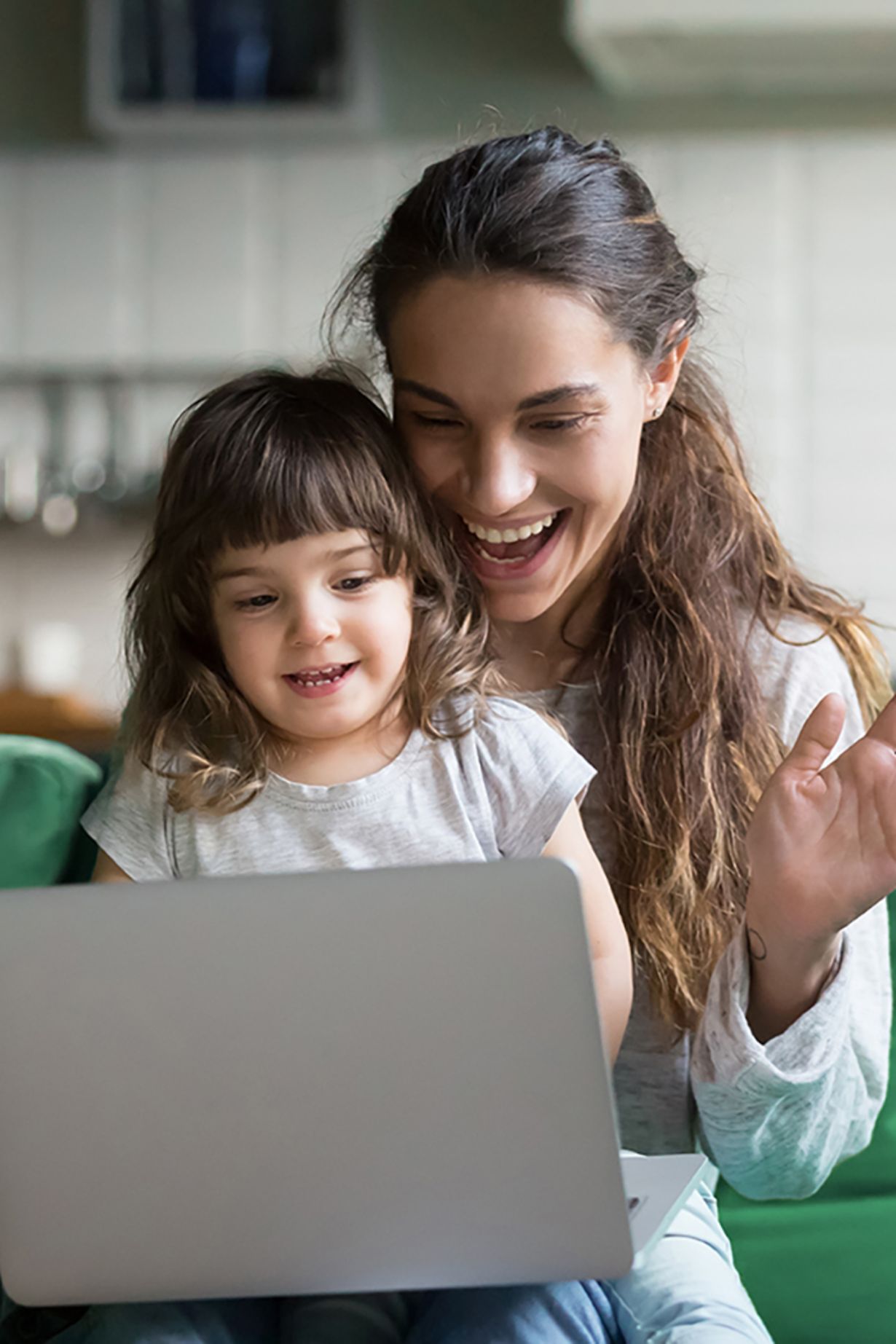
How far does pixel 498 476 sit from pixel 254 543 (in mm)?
206

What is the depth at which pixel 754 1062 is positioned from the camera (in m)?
1.14

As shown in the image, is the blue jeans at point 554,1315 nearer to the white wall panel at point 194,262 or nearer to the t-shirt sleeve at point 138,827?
the t-shirt sleeve at point 138,827

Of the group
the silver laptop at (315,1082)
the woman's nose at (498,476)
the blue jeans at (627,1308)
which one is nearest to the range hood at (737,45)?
the woman's nose at (498,476)

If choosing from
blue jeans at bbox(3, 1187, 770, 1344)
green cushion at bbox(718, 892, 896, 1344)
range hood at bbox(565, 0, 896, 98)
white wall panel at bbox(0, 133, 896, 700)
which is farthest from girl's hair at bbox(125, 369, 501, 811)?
white wall panel at bbox(0, 133, 896, 700)

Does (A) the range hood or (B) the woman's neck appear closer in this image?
(B) the woman's neck

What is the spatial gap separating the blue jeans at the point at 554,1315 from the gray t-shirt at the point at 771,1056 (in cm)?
12

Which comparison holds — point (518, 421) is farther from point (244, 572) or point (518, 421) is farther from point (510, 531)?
point (244, 572)

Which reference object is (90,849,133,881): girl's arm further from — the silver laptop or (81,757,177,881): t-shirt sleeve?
the silver laptop

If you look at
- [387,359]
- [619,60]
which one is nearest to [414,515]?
[387,359]

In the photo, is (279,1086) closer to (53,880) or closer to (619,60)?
(53,880)

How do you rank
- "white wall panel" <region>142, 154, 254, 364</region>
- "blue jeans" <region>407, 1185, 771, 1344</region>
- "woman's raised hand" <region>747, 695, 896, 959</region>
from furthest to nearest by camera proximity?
1. "white wall panel" <region>142, 154, 254, 364</region>
2. "woman's raised hand" <region>747, 695, 896, 959</region>
3. "blue jeans" <region>407, 1185, 771, 1344</region>

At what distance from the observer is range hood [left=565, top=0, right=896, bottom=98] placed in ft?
10.9

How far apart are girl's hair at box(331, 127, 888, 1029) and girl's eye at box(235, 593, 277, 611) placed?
29 cm

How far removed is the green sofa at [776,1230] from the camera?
1355 millimetres
